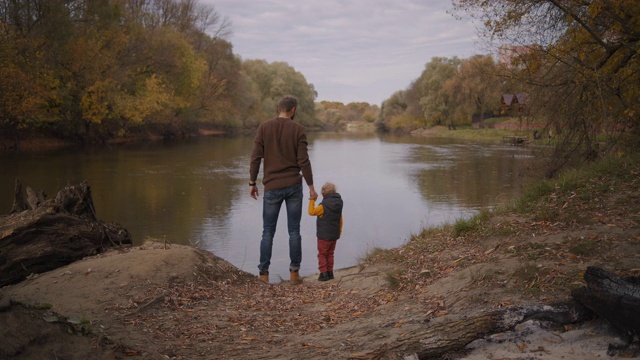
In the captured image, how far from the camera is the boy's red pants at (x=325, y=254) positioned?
7855 millimetres

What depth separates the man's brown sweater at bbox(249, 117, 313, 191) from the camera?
7.41 m

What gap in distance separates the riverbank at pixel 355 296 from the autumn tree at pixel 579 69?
2.98m

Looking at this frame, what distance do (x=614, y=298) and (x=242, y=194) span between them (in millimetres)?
14462

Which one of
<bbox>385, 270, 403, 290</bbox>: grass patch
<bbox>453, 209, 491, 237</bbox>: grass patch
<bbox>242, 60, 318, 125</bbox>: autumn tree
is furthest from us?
<bbox>242, 60, 318, 125</bbox>: autumn tree

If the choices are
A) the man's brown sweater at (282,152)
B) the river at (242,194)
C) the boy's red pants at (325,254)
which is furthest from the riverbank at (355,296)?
the river at (242,194)

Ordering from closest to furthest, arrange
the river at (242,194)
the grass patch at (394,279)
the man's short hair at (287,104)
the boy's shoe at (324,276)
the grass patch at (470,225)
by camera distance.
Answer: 1. the grass patch at (394,279)
2. the man's short hair at (287,104)
3. the grass patch at (470,225)
4. the boy's shoe at (324,276)
5. the river at (242,194)

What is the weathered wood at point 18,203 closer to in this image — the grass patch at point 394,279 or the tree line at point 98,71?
the grass patch at point 394,279

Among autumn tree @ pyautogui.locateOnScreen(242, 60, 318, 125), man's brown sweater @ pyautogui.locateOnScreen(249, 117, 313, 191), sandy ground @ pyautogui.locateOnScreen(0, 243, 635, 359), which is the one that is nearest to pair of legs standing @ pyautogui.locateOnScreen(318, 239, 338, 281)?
sandy ground @ pyautogui.locateOnScreen(0, 243, 635, 359)

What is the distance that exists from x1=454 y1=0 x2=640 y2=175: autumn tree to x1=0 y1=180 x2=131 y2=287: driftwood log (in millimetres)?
8227

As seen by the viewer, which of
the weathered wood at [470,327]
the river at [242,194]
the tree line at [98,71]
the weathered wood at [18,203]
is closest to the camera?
the weathered wood at [470,327]

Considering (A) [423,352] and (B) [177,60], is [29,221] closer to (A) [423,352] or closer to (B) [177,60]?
(A) [423,352]

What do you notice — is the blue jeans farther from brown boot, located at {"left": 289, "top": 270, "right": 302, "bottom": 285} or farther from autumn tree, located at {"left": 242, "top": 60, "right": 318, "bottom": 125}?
autumn tree, located at {"left": 242, "top": 60, "right": 318, "bottom": 125}

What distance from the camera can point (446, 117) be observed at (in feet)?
243

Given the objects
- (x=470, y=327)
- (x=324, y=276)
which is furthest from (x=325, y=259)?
(x=470, y=327)
